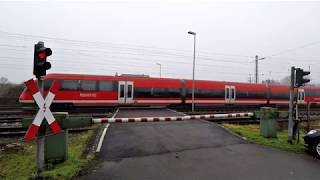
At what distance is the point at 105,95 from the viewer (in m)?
23.0

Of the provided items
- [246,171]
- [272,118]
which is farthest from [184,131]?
[246,171]

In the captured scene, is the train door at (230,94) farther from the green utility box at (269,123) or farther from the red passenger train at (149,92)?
the green utility box at (269,123)

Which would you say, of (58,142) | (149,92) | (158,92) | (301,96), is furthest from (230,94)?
(58,142)

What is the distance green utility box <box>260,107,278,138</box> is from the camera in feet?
35.3

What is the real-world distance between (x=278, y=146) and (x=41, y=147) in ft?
23.9

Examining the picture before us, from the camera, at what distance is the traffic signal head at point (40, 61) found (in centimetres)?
625

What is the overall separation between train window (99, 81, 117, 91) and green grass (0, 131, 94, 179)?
12.8 m

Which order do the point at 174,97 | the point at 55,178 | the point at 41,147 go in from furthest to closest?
the point at 174,97
the point at 41,147
the point at 55,178

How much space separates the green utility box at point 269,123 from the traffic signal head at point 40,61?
8.13 meters

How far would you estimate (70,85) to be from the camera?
71.3 feet

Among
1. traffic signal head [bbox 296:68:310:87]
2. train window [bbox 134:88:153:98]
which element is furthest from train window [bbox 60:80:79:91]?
traffic signal head [bbox 296:68:310:87]

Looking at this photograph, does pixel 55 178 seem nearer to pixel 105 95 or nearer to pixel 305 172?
pixel 305 172

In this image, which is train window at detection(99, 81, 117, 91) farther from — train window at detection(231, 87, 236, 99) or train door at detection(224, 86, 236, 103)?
train window at detection(231, 87, 236, 99)

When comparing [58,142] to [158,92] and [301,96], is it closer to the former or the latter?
[158,92]
